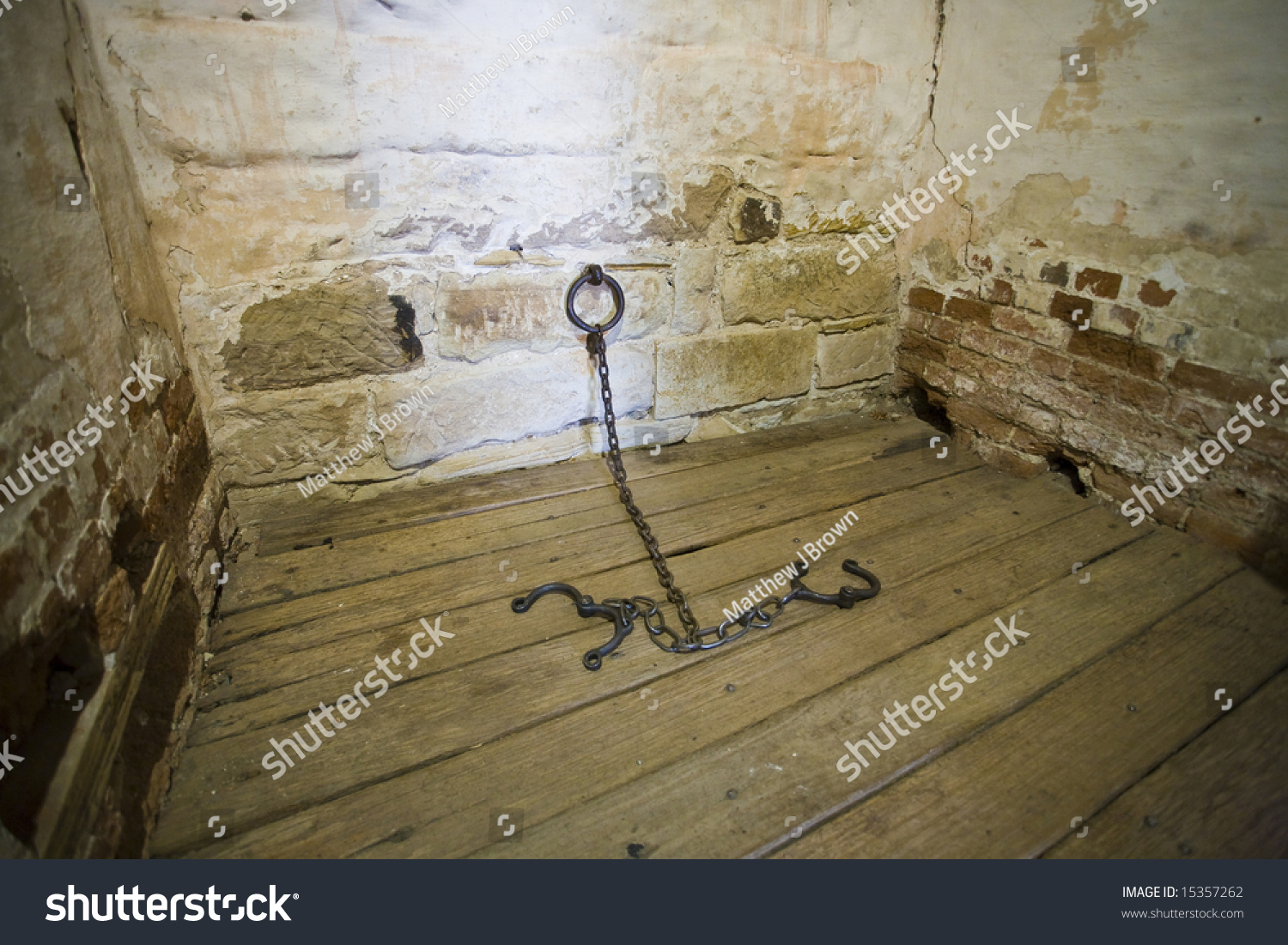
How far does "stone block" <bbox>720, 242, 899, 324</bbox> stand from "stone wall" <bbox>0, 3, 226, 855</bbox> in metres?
1.53

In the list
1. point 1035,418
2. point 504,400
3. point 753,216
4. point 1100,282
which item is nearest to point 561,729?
point 504,400

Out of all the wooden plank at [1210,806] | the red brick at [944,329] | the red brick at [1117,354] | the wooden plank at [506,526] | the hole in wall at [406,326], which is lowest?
the wooden plank at [1210,806]

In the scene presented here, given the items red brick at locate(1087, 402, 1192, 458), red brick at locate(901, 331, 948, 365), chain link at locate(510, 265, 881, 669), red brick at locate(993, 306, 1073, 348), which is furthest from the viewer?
red brick at locate(901, 331, 948, 365)

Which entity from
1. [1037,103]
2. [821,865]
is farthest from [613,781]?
[1037,103]

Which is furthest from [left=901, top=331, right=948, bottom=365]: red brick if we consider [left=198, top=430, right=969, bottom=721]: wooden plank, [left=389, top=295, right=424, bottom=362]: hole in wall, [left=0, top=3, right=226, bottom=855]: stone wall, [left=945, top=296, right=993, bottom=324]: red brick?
[left=0, top=3, right=226, bottom=855]: stone wall

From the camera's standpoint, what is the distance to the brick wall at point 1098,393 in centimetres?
161

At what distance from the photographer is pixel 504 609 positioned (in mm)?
1511

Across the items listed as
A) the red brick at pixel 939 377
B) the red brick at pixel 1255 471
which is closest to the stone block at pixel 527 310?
the red brick at pixel 939 377

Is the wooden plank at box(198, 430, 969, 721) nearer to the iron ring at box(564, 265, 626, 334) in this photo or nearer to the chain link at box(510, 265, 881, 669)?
the chain link at box(510, 265, 881, 669)

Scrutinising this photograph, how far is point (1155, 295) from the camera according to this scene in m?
1.72

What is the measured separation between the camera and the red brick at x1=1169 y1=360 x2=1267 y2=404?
5.16 ft

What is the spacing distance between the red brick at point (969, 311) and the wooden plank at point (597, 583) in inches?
20.8

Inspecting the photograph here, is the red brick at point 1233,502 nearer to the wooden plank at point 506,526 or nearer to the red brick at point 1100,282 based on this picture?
the red brick at point 1100,282

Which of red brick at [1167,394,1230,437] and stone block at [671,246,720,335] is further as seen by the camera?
stone block at [671,246,720,335]
